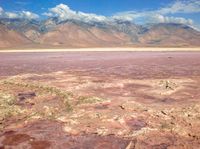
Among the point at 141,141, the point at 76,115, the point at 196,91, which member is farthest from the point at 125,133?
the point at 196,91

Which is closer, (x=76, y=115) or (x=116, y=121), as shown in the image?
(x=116, y=121)

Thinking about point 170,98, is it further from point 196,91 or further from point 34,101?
point 34,101

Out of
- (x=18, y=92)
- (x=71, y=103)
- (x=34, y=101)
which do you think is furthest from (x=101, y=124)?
(x=18, y=92)

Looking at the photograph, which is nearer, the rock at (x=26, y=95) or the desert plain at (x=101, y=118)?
the desert plain at (x=101, y=118)

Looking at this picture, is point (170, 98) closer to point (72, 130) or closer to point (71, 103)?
point (71, 103)

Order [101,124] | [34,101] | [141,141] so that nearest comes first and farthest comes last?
[141,141] → [101,124] → [34,101]

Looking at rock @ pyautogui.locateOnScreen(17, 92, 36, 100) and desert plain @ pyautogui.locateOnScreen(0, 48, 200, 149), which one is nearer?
desert plain @ pyautogui.locateOnScreen(0, 48, 200, 149)

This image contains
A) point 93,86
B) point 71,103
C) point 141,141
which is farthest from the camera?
point 93,86

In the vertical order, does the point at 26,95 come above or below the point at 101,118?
below

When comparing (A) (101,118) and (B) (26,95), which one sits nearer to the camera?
(A) (101,118)
